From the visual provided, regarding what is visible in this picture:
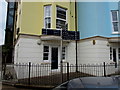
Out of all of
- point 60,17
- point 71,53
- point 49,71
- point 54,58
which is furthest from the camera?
point 71,53

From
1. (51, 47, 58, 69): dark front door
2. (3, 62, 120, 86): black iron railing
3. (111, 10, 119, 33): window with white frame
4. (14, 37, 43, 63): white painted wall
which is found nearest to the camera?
(3, 62, 120, 86): black iron railing

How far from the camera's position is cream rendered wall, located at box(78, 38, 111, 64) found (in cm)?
952

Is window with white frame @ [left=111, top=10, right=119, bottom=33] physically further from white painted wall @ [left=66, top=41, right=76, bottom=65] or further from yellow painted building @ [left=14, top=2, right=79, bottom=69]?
white painted wall @ [left=66, top=41, right=76, bottom=65]

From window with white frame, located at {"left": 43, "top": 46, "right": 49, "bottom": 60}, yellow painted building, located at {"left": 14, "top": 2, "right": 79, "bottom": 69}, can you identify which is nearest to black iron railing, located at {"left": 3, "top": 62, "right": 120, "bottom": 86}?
yellow painted building, located at {"left": 14, "top": 2, "right": 79, "bottom": 69}

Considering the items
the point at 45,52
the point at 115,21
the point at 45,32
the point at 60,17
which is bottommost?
the point at 45,52

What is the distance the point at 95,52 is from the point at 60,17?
4.06m

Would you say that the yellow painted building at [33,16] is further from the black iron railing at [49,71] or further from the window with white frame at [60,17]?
the black iron railing at [49,71]

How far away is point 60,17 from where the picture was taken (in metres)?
10.5

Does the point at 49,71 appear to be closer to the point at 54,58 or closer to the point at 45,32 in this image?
the point at 54,58

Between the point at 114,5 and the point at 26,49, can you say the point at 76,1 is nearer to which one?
the point at 114,5

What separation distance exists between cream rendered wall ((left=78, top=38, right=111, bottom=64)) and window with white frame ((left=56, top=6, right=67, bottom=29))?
95.3 inches

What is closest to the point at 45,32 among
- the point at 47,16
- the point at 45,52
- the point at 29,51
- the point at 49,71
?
the point at 47,16

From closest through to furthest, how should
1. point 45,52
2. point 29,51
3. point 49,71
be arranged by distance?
point 29,51 → point 49,71 → point 45,52

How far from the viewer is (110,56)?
34.1 ft
